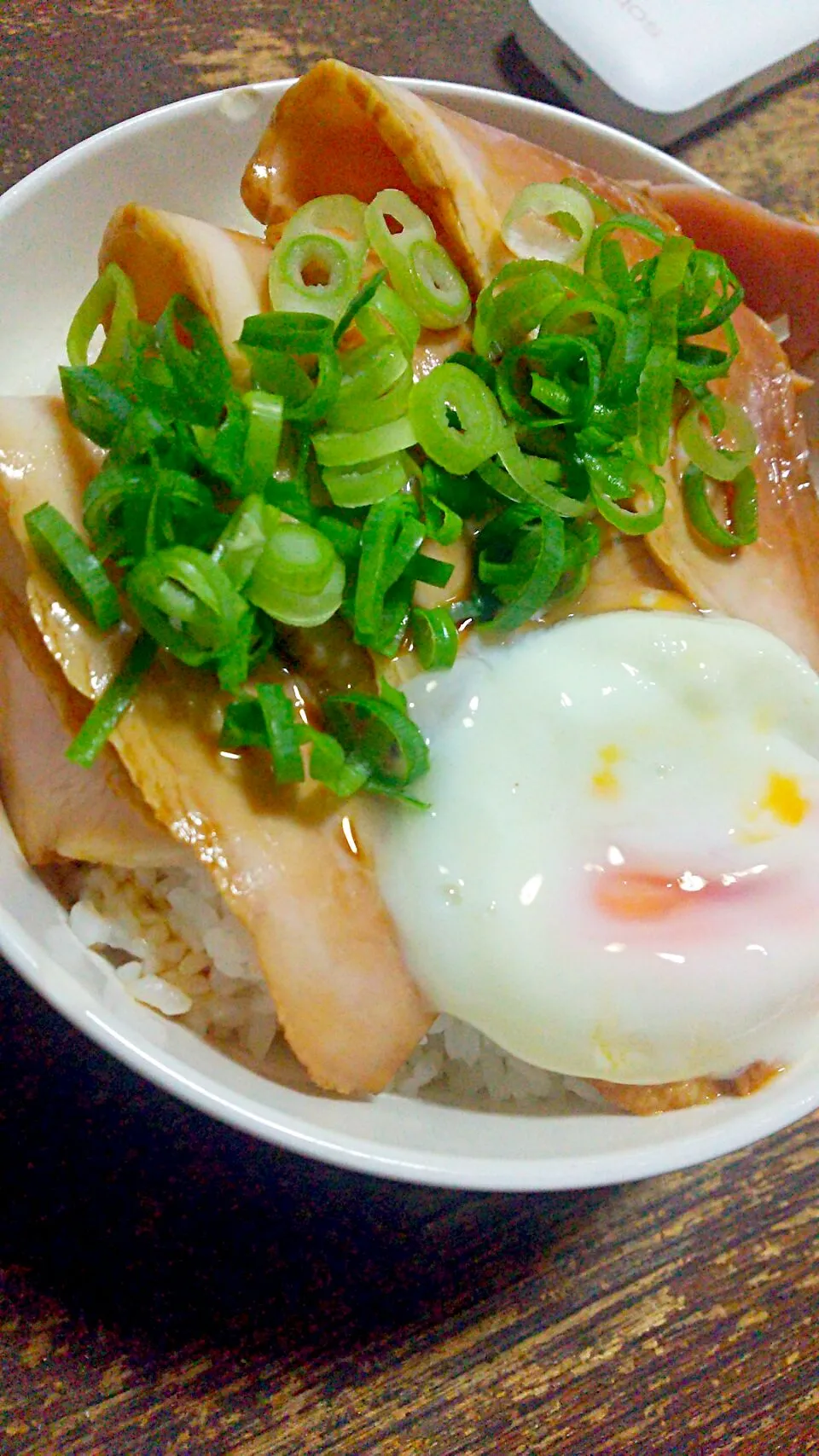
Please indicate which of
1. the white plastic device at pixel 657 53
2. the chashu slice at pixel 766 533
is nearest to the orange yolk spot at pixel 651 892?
the chashu slice at pixel 766 533

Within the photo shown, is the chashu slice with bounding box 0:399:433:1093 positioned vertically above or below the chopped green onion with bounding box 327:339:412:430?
below

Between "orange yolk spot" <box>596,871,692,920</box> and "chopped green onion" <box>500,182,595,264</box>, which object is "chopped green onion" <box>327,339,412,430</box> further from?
"orange yolk spot" <box>596,871,692,920</box>

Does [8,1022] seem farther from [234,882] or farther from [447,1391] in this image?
[447,1391]

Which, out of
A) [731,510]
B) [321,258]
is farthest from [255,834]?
[731,510]

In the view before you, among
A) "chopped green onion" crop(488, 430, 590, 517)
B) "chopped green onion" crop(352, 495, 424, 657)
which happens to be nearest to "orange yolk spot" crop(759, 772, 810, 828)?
"chopped green onion" crop(488, 430, 590, 517)

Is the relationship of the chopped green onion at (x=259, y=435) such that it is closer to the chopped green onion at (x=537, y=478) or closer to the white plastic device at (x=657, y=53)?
the chopped green onion at (x=537, y=478)

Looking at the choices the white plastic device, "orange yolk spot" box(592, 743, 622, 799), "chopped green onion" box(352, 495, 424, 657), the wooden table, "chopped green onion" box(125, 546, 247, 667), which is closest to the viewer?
"chopped green onion" box(125, 546, 247, 667)

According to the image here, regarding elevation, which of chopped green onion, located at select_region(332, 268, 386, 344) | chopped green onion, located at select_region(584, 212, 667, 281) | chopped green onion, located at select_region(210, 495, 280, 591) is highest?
chopped green onion, located at select_region(332, 268, 386, 344)
